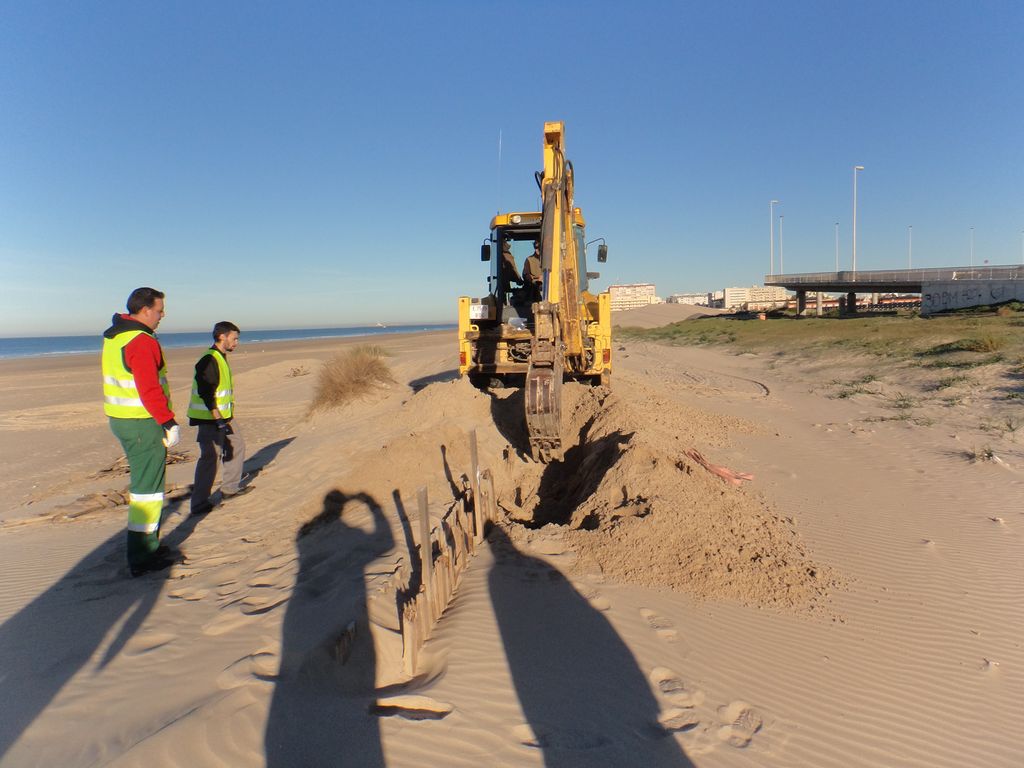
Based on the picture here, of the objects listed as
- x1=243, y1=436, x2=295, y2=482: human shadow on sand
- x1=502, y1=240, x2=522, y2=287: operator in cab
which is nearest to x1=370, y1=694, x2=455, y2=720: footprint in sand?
x1=243, y1=436, x2=295, y2=482: human shadow on sand

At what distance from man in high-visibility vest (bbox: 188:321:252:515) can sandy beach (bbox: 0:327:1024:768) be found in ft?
1.54

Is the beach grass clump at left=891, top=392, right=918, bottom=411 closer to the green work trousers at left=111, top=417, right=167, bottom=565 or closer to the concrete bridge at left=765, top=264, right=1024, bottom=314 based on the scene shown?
the green work trousers at left=111, top=417, right=167, bottom=565

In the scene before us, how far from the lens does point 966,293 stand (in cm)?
3584

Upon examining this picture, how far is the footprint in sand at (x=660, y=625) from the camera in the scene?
12.7 feet

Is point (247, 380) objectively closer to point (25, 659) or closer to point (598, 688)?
point (25, 659)

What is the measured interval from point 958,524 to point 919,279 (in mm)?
42054

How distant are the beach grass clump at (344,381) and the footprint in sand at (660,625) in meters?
10.5

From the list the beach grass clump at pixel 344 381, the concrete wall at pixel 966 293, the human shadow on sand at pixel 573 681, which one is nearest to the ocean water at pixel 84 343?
the beach grass clump at pixel 344 381

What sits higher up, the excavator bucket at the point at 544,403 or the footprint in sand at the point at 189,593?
the excavator bucket at the point at 544,403

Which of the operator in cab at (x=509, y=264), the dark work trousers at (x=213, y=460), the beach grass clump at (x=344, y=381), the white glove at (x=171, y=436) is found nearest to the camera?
the white glove at (x=171, y=436)

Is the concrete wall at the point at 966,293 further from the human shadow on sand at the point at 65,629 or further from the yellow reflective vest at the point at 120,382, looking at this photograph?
the human shadow on sand at the point at 65,629

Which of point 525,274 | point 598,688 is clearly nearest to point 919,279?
point 525,274

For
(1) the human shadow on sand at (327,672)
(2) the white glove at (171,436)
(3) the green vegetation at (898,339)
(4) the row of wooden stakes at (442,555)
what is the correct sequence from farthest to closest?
(3) the green vegetation at (898,339) < (2) the white glove at (171,436) < (4) the row of wooden stakes at (442,555) < (1) the human shadow on sand at (327,672)

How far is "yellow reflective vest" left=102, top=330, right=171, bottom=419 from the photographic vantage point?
4.49m
